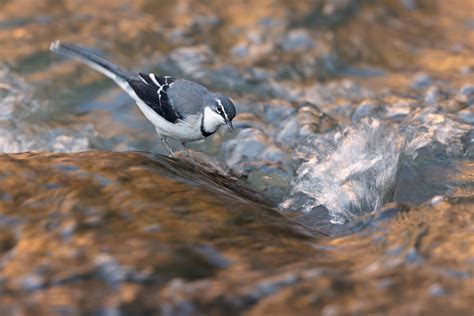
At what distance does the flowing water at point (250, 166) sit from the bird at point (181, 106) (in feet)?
1.14

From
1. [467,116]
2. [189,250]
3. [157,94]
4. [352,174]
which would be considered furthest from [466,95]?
[189,250]

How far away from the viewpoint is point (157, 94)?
21.3 feet

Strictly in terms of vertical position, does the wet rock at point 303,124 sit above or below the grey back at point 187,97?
below

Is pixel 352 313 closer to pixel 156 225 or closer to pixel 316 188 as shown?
pixel 156 225

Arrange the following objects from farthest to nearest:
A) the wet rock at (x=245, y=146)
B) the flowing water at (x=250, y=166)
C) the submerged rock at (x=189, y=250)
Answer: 1. the wet rock at (x=245, y=146)
2. the flowing water at (x=250, y=166)
3. the submerged rock at (x=189, y=250)

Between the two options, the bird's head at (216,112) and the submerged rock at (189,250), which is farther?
the bird's head at (216,112)

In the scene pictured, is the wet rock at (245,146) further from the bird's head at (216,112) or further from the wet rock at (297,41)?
the wet rock at (297,41)

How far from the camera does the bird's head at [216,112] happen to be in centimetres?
625

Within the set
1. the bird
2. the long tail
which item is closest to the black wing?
the bird

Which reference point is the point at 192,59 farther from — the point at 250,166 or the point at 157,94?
the point at 157,94

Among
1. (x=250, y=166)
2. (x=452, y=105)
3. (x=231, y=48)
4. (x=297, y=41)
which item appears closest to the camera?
(x=250, y=166)

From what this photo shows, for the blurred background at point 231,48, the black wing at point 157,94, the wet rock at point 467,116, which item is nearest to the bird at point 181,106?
the black wing at point 157,94

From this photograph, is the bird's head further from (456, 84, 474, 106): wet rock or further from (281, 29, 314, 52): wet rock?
(281, 29, 314, 52): wet rock

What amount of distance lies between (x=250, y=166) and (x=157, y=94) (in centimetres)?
126
